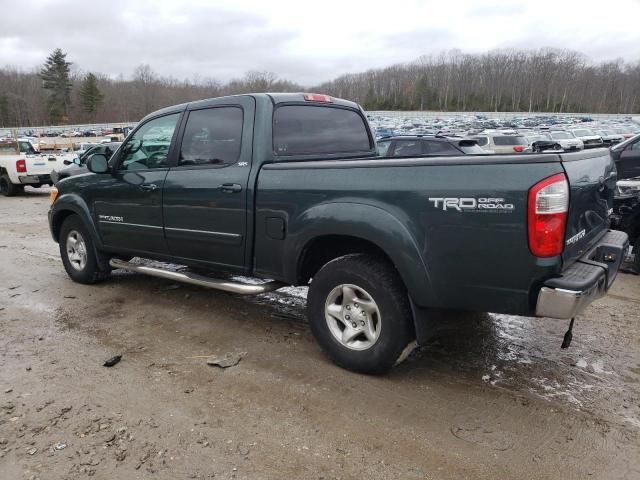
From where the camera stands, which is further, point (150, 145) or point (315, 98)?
point (150, 145)

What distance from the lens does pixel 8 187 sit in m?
16.1

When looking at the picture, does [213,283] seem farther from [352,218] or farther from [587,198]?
[587,198]

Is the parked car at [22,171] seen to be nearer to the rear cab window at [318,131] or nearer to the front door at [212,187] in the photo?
the front door at [212,187]

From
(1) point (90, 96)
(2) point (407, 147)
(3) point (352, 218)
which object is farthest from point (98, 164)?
(1) point (90, 96)

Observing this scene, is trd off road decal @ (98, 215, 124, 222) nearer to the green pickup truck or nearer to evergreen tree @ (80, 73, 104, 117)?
the green pickup truck

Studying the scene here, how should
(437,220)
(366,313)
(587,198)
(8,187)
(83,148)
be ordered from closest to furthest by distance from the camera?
(437,220), (587,198), (366,313), (8,187), (83,148)

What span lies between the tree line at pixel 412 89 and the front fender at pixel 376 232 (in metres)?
96.2

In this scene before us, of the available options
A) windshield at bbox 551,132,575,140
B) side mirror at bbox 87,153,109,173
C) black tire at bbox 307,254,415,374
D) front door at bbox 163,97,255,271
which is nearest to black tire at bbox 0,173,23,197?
side mirror at bbox 87,153,109,173

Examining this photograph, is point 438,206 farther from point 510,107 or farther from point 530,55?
point 530,55

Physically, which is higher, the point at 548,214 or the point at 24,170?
the point at 548,214

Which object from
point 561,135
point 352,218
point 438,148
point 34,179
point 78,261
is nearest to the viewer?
point 352,218

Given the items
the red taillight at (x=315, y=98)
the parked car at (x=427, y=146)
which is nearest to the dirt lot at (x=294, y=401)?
the red taillight at (x=315, y=98)

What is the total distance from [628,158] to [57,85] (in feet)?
352

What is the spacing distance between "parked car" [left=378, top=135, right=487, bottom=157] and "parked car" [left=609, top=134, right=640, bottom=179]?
9.35ft
